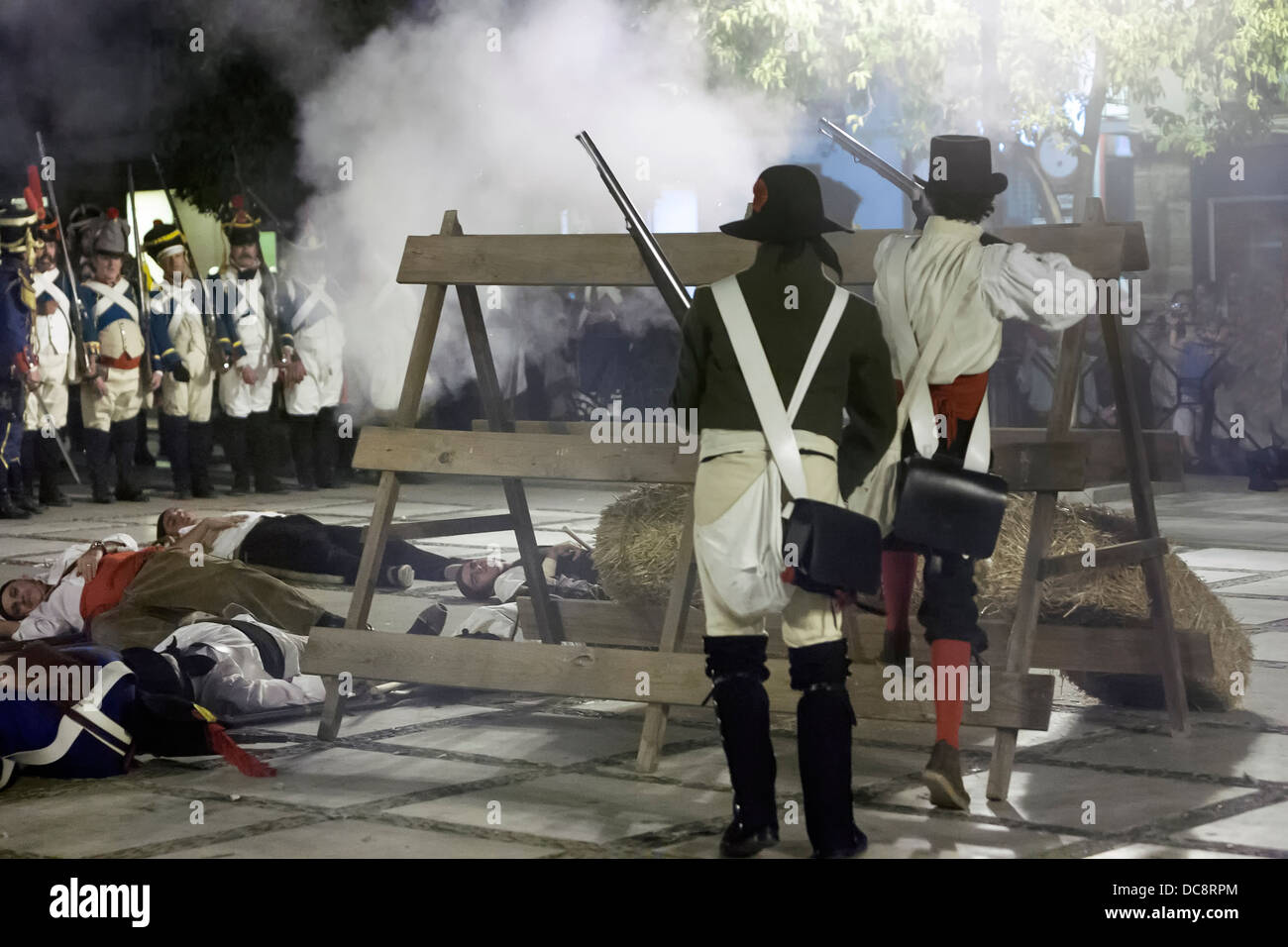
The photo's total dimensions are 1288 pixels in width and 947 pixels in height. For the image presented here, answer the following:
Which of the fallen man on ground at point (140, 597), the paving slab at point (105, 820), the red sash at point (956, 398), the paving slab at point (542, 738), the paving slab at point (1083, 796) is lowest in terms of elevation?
the paving slab at point (1083, 796)

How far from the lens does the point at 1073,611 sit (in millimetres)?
5832

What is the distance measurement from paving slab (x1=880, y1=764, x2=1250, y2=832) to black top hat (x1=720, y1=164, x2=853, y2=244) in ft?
5.08

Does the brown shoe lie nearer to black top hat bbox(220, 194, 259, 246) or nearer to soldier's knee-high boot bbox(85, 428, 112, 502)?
soldier's knee-high boot bbox(85, 428, 112, 502)

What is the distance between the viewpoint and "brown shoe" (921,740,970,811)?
187 inches

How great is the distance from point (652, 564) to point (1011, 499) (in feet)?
4.01

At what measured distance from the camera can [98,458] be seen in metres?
13.6

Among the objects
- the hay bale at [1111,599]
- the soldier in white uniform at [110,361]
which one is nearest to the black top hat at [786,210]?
the hay bale at [1111,599]

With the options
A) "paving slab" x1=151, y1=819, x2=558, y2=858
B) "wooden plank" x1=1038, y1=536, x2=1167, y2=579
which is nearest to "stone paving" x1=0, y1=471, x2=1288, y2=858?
"paving slab" x1=151, y1=819, x2=558, y2=858

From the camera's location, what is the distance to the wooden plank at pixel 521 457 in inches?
209

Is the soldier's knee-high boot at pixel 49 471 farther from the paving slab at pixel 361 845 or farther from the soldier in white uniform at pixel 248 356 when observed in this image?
the paving slab at pixel 361 845

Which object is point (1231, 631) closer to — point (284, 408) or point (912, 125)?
point (284, 408)

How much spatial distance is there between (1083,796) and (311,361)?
10.6 metres

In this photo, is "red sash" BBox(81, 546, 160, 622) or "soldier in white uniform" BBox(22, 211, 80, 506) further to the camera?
"soldier in white uniform" BBox(22, 211, 80, 506)

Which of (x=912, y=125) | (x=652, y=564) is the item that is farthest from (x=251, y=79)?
(x=652, y=564)
